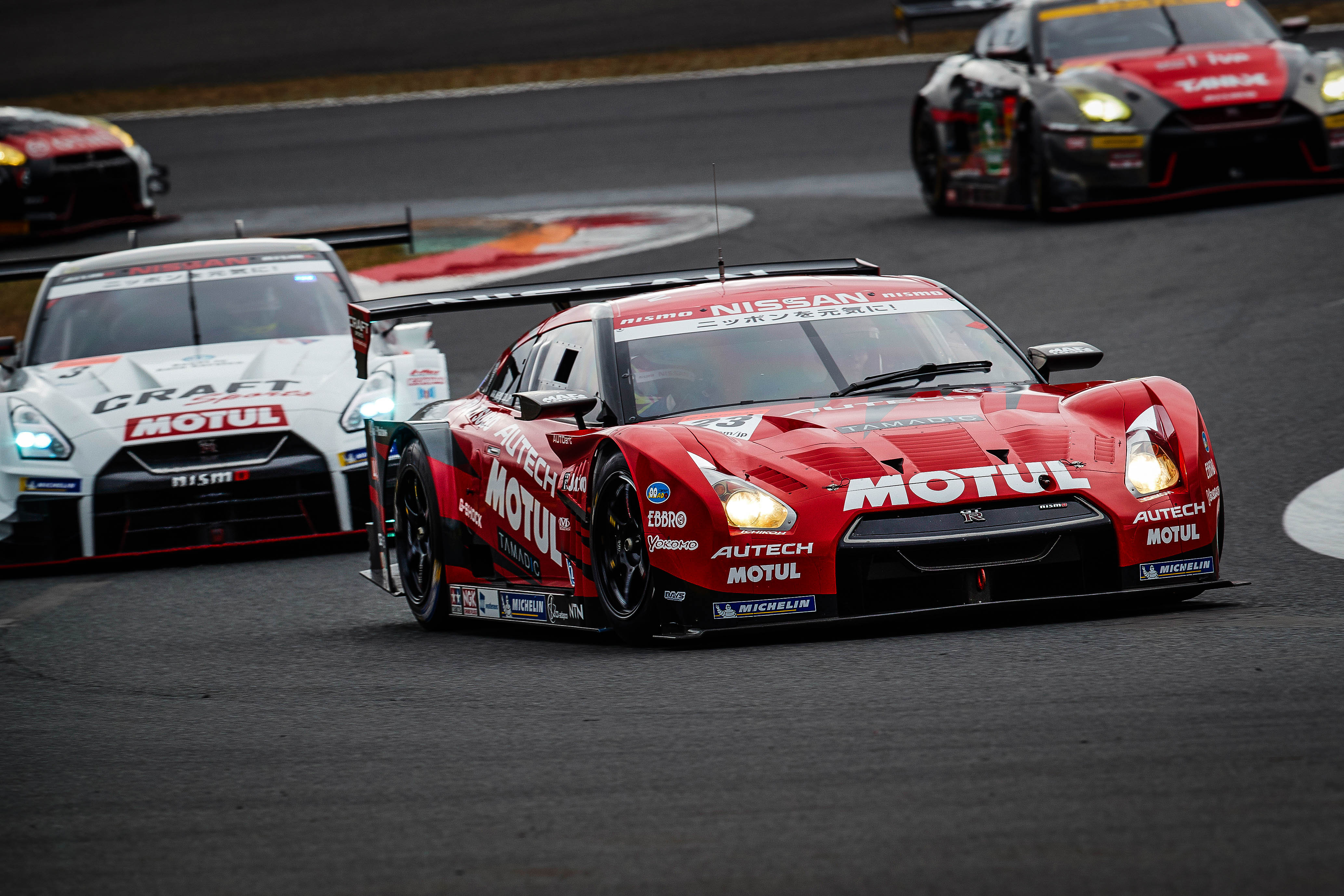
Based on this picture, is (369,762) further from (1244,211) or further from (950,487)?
(1244,211)

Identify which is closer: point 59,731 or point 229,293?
point 59,731

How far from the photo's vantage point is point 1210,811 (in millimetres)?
3918

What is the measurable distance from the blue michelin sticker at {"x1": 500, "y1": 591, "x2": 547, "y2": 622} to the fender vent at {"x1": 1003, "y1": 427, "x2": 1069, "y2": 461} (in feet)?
5.52

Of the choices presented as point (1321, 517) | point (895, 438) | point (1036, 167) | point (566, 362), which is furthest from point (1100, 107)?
point (895, 438)

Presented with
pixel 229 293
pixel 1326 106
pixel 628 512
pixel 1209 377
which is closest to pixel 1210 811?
pixel 628 512

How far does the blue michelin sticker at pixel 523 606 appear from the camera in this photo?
22.9 ft

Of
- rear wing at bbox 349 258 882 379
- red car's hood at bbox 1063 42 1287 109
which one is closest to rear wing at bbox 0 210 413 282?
rear wing at bbox 349 258 882 379

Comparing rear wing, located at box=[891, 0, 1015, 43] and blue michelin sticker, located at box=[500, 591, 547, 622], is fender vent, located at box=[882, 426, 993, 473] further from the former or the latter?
rear wing, located at box=[891, 0, 1015, 43]

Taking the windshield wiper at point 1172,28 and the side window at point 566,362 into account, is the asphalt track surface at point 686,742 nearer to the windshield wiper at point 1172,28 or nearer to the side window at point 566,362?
the side window at point 566,362

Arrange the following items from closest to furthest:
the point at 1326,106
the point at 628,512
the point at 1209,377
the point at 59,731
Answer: the point at 59,731 < the point at 628,512 < the point at 1209,377 < the point at 1326,106

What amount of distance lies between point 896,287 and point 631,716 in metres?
2.87

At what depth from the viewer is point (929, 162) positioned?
1731cm

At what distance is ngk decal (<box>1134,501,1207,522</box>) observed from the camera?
20.1 feet

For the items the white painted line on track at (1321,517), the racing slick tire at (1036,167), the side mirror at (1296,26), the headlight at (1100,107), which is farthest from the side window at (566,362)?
the side mirror at (1296,26)
